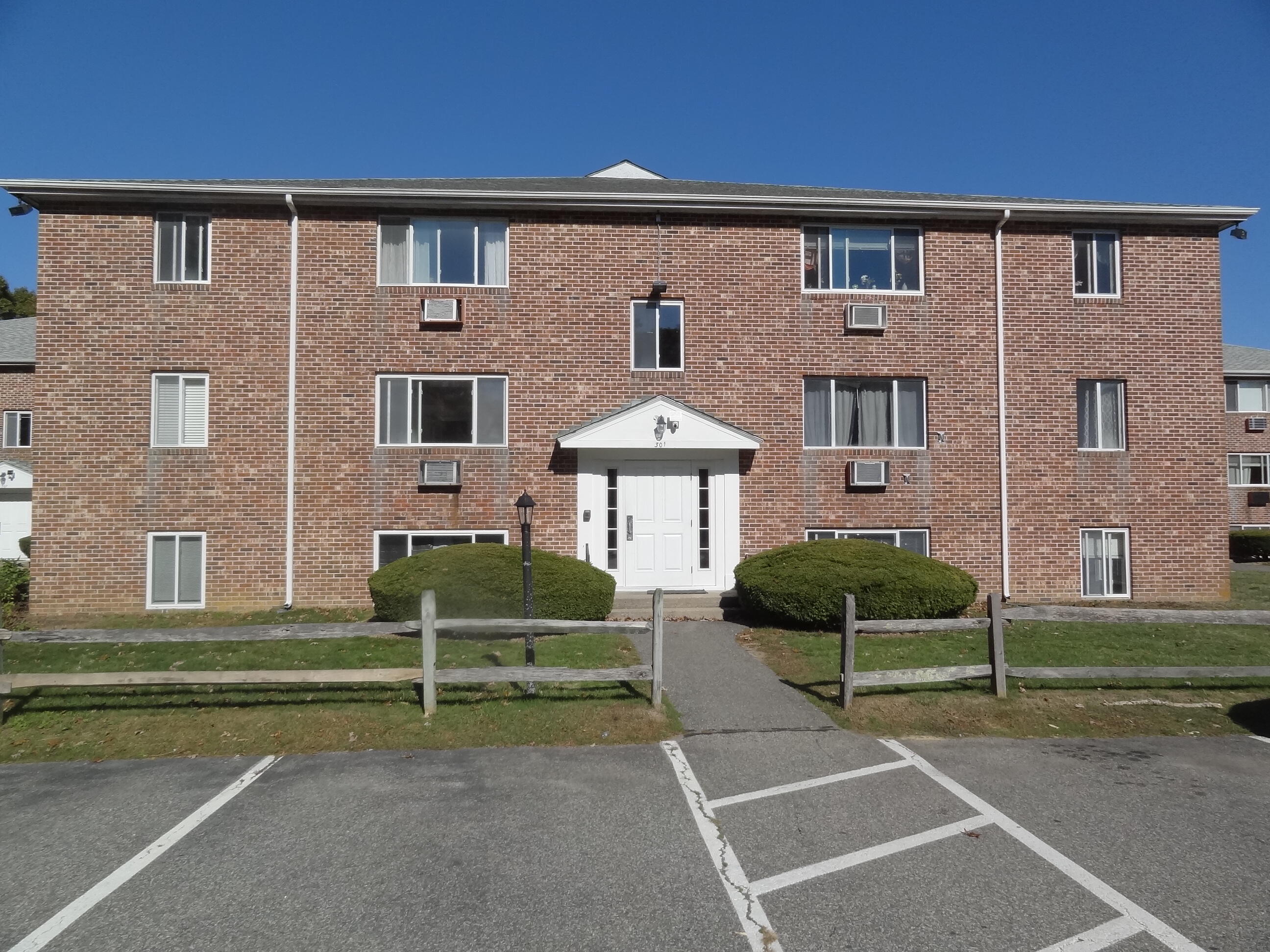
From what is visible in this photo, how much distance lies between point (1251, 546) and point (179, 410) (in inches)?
1254

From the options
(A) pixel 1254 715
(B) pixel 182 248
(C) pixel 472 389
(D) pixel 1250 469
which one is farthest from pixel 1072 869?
(D) pixel 1250 469

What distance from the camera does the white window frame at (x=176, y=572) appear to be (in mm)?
12242

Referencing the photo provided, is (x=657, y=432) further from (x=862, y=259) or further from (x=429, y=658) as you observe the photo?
(x=429, y=658)

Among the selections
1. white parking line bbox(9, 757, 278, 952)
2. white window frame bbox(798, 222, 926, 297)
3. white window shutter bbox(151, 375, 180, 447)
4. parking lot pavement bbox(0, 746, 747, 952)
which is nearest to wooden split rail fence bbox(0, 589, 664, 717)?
parking lot pavement bbox(0, 746, 747, 952)

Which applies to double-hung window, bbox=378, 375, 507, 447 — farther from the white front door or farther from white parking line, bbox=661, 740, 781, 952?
white parking line, bbox=661, 740, 781, 952

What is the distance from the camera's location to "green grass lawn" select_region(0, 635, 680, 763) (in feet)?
21.1

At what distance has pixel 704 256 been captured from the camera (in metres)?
13.1

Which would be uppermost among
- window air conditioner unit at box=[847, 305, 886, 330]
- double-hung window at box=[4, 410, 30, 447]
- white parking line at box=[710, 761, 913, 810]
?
window air conditioner unit at box=[847, 305, 886, 330]

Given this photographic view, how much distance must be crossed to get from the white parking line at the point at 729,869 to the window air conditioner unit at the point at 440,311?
29.2ft

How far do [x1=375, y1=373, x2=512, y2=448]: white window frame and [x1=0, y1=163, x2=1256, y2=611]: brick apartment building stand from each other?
5cm

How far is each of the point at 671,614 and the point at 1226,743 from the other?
684cm

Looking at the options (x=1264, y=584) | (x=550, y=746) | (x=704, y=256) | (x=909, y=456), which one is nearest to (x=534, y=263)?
(x=704, y=256)

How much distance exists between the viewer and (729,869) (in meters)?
4.24

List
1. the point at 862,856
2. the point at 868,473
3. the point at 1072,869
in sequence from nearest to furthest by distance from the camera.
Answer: the point at 1072,869 → the point at 862,856 → the point at 868,473
